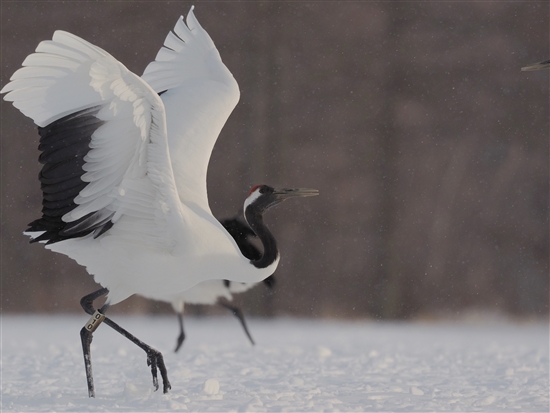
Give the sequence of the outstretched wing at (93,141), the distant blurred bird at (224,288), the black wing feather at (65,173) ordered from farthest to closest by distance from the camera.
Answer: the distant blurred bird at (224,288)
the black wing feather at (65,173)
the outstretched wing at (93,141)

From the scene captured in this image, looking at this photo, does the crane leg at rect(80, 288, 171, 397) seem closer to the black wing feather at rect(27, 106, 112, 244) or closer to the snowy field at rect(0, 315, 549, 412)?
the snowy field at rect(0, 315, 549, 412)

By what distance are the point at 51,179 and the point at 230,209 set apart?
6729 millimetres

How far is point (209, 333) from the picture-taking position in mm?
8055

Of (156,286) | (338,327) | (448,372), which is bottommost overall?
(338,327)

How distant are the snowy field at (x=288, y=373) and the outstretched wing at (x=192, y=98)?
1.03 meters

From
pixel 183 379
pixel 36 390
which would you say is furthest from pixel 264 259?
pixel 36 390

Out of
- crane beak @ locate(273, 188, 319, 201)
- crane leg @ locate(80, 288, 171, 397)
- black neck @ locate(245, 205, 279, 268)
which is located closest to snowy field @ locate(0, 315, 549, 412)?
crane leg @ locate(80, 288, 171, 397)

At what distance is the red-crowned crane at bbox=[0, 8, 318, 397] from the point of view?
3.08 meters

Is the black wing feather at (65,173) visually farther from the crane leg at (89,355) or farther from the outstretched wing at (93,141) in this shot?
the crane leg at (89,355)

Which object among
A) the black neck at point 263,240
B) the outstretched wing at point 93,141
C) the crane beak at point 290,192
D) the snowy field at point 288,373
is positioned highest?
the outstretched wing at point 93,141

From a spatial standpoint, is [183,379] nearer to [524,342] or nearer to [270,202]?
[270,202]

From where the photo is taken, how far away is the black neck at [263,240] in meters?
3.77

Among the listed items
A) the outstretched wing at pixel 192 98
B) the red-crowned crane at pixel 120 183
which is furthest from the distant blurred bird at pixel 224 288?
the red-crowned crane at pixel 120 183

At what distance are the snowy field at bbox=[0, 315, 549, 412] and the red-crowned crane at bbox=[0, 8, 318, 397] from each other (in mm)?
317
